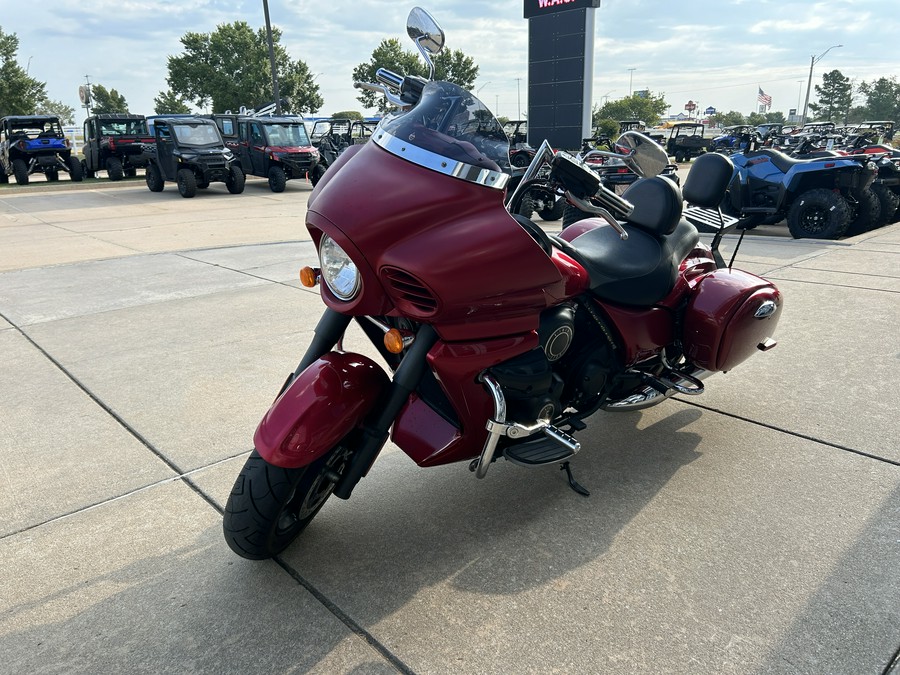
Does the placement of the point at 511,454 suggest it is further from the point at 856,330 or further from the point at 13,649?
the point at 856,330

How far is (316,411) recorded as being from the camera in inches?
83.0

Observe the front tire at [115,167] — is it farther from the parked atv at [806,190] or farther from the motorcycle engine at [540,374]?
the motorcycle engine at [540,374]

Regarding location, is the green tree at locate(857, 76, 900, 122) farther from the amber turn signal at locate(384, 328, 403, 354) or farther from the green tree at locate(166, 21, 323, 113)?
the amber turn signal at locate(384, 328, 403, 354)

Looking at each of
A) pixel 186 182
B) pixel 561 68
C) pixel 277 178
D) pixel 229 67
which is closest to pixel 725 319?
pixel 186 182

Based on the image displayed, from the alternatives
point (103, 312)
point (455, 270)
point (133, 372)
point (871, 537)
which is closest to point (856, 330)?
point (871, 537)

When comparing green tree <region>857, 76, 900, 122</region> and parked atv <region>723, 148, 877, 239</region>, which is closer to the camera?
parked atv <region>723, 148, 877, 239</region>

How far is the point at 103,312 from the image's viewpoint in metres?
5.68

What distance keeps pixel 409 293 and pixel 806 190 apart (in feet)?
29.3

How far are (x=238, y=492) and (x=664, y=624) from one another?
1.47m

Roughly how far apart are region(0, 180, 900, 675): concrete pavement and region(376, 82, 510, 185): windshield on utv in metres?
1.40

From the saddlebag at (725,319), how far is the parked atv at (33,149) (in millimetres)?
21722

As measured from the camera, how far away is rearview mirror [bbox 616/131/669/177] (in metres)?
2.94

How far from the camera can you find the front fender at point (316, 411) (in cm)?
208

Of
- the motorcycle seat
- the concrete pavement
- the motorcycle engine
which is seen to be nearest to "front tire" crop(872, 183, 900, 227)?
the concrete pavement
